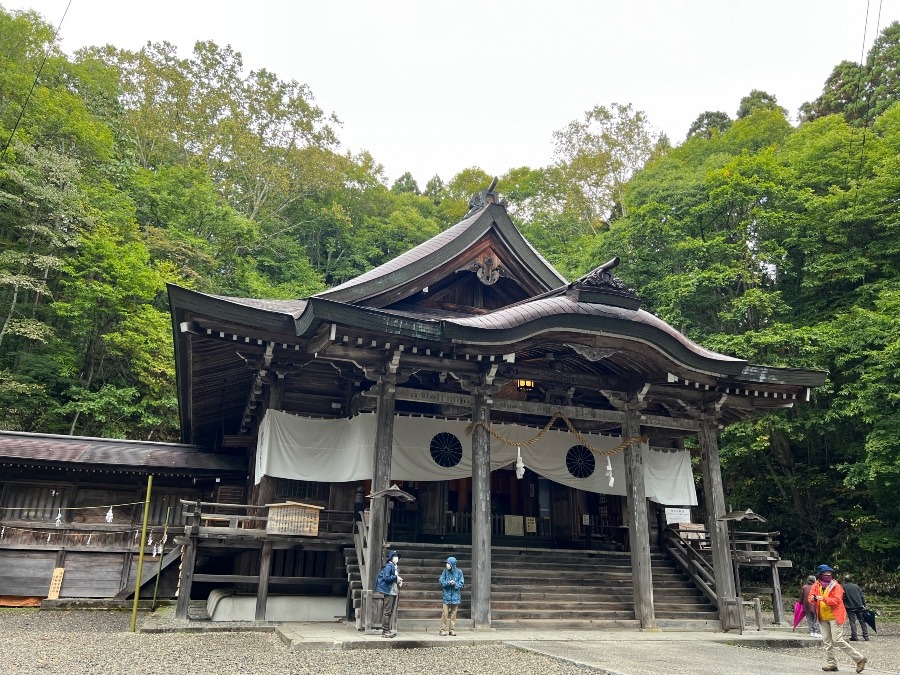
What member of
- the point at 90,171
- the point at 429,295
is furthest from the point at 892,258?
the point at 90,171

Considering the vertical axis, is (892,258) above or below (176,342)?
above

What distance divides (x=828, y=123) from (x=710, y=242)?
25.1 ft

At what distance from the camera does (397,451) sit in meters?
11.8

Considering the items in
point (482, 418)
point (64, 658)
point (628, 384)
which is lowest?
point (64, 658)

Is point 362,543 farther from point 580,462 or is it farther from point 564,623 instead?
point 580,462

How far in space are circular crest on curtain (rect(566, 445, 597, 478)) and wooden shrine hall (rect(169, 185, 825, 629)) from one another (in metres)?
0.03

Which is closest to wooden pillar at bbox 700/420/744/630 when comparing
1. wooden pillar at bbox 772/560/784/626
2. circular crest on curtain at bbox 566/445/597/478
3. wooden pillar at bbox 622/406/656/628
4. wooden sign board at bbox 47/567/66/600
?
wooden pillar at bbox 772/560/784/626

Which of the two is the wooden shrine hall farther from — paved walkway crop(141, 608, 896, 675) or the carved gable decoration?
paved walkway crop(141, 608, 896, 675)

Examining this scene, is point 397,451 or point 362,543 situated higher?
point 397,451

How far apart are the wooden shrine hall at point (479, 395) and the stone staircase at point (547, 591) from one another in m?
0.50

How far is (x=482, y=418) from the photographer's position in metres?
10.7

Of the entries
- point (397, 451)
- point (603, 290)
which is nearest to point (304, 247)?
point (397, 451)

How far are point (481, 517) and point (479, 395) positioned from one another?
2070 mm

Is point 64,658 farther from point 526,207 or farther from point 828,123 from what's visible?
point 526,207
